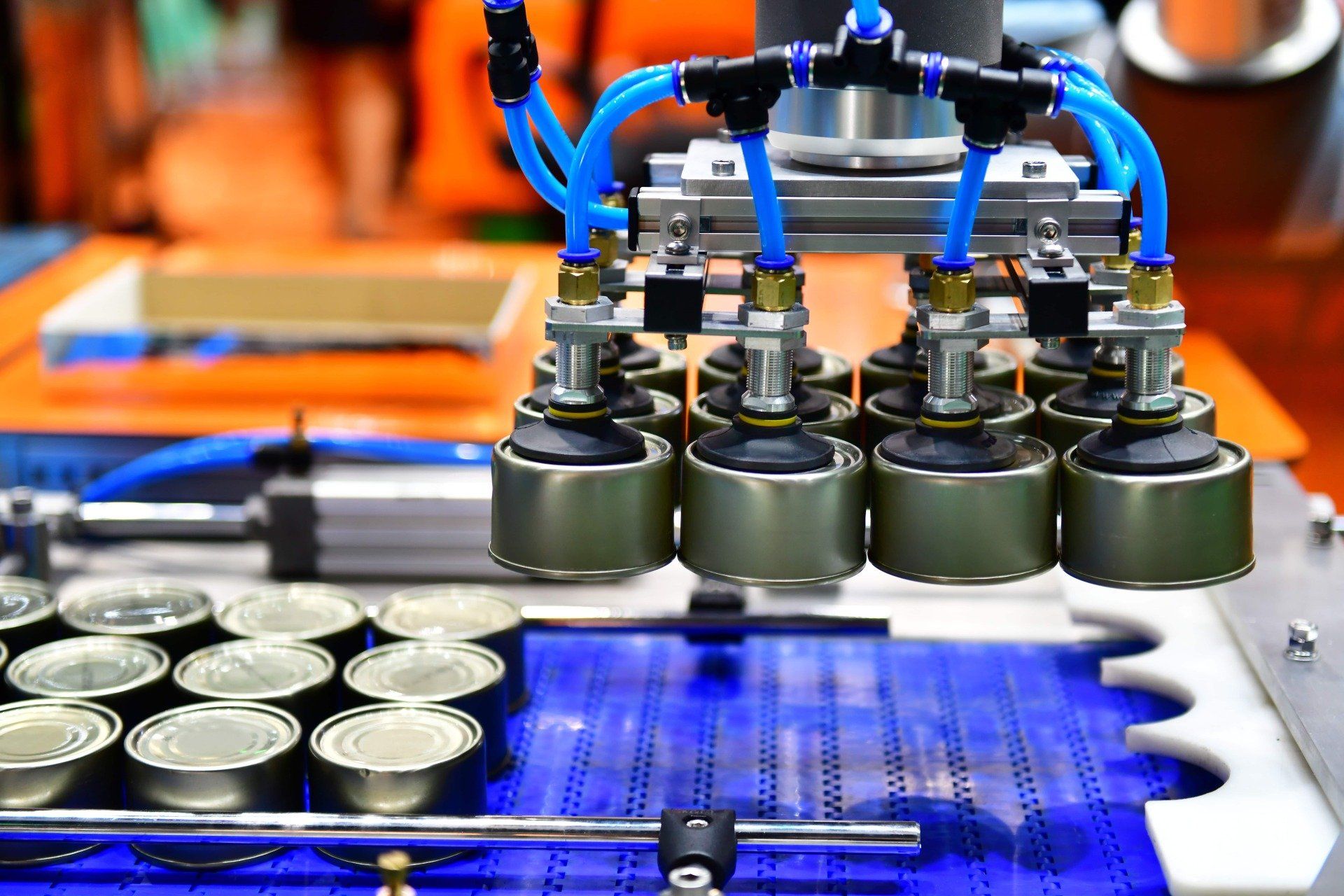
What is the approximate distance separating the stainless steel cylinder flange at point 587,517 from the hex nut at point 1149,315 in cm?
31

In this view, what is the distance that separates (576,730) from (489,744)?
119 mm

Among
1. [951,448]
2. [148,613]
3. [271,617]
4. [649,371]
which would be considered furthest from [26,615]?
[951,448]

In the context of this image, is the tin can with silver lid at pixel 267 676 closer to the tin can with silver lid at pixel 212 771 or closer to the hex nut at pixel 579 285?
the tin can with silver lid at pixel 212 771

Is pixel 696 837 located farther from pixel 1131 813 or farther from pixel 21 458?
pixel 21 458

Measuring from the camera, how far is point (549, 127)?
1.14 meters

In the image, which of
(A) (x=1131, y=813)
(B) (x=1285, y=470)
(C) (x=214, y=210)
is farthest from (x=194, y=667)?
(C) (x=214, y=210)

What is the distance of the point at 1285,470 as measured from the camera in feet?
5.58

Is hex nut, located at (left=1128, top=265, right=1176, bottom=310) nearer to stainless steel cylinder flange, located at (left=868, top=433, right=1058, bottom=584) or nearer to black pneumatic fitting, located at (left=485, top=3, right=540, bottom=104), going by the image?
stainless steel cylinder flange, located at (left=868, top=433, right=1058, bottom=584)

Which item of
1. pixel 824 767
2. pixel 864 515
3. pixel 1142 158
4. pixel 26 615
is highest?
pixel 1142 158

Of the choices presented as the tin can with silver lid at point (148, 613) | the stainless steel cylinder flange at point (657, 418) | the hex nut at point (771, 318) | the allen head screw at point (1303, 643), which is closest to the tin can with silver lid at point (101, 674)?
the tin can with silver lid at point (148, 613)

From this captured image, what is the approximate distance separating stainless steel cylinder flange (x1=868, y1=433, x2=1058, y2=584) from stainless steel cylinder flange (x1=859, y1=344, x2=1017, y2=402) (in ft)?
1.02

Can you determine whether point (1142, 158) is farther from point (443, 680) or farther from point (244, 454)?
point (244, 454)

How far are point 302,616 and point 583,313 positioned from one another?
1.76ft

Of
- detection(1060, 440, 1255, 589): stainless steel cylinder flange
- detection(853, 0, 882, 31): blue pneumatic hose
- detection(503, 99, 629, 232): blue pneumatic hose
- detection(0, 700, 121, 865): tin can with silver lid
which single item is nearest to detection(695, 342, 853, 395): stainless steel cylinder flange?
detection(503, 99, 629, 232): blue pneumatic hose
